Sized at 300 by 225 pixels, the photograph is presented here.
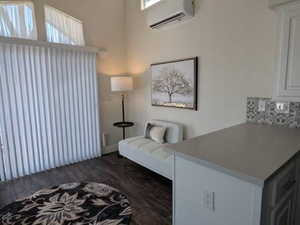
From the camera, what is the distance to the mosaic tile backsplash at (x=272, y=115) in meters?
1.97

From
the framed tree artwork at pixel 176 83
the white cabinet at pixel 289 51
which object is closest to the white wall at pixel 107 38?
the framed tree artwork at pixel 176 83

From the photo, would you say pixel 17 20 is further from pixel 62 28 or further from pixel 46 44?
pixel 62 28

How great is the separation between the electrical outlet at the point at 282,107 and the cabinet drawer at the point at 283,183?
87 centimetres

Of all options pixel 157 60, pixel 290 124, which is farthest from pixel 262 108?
pixel 157 60

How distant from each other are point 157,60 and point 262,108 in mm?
2013

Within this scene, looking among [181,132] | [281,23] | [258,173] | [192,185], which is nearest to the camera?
[258,173]

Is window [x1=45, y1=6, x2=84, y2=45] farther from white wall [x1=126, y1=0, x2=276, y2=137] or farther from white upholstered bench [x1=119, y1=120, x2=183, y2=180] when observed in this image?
white upholstered bench [x1=119, y1=120, x2=183, y2=180]

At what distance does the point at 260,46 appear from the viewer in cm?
221

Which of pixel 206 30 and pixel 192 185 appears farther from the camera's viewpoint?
pixel 206 30

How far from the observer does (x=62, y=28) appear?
11.2 feet

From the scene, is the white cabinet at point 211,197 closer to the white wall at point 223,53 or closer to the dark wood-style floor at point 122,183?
the dark wood-style floor at point 122,183

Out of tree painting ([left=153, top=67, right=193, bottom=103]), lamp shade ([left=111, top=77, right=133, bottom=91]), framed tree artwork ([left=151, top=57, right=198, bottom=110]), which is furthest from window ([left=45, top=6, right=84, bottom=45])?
tree painting ([left=153, top=67, right=193, bottom=103])

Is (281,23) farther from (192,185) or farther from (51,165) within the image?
(51,165)

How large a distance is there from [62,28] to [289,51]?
3.39 meters
